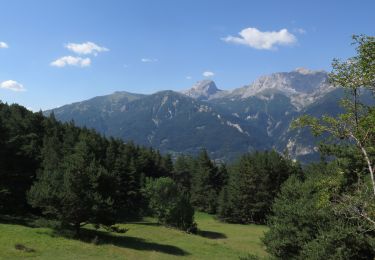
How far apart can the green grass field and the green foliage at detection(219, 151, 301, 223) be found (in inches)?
1300

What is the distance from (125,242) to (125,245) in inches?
100

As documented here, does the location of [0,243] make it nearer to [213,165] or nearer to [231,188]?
[231,188]

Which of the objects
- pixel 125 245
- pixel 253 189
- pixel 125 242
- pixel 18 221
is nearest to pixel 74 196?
pixel 125 245

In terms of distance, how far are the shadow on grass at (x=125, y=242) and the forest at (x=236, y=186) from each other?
1.59 metres

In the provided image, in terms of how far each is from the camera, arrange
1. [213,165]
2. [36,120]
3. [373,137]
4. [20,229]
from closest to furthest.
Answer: [373,137], [20,229], [36,120], [213,165]

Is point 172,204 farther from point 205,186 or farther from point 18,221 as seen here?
point 205,186

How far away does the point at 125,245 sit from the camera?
55.6 m

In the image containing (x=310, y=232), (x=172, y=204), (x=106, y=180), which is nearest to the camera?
(x=310, y=232)

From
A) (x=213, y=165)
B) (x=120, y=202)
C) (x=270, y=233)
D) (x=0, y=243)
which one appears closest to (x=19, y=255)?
(x=0, y=243)

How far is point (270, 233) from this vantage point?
38.2 meters

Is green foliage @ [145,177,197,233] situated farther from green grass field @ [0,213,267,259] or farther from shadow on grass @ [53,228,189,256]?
shadow on grass @ [53,228,189,256]

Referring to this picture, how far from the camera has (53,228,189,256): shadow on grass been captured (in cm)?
5451

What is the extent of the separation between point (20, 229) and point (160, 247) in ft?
62.4

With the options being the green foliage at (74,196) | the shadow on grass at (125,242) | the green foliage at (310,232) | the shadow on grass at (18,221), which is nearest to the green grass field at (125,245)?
the shadow on grass at (125,242)
